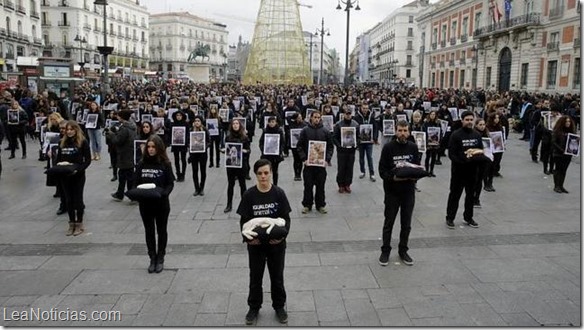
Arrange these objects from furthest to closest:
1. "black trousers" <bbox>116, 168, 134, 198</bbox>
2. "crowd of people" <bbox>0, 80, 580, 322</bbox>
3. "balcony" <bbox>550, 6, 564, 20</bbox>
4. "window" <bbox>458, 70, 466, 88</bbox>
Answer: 1. "window" <bbox>458, 70, 466, 88</bbox>
2. "balcony" <bbox>550, 6, 564, 20</bbox>
3. "black trousers" <bbox>116, 168, 134, 198</bbox>
4. "crowd of people" <bbox>0, 80, 580, 322</bbox>

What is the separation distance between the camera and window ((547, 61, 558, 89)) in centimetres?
3625

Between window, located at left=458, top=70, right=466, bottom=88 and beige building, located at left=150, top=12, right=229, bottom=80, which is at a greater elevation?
beige building, located at left=150, top=12, right=229, bottom=80

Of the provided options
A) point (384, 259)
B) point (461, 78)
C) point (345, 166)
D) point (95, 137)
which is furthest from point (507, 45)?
point (384, 259)

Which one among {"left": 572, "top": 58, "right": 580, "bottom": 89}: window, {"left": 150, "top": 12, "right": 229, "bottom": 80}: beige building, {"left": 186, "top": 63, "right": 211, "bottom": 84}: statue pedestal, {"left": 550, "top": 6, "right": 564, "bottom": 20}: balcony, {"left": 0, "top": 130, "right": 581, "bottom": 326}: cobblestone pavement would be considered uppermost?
{"left": 150, "top": 12, "right": 229, "bottom": 80}: beige building

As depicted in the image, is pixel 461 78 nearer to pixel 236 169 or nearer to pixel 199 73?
pixel 199 73

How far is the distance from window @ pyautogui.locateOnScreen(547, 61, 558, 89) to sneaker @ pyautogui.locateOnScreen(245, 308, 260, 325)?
3762cm

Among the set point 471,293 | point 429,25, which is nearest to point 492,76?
point 429,25

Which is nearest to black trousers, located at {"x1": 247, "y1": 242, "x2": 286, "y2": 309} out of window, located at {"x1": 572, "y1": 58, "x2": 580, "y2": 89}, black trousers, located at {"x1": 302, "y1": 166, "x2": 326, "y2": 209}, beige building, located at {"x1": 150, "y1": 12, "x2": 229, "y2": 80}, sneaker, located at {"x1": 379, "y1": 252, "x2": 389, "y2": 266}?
sneaker, located at {"x1": 379, "y1": 252, "x2": 389, "y2": 266}

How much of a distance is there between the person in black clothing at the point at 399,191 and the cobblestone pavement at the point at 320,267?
8.2 inches

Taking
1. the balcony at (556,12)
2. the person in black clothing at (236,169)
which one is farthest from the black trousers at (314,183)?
the balcony at (556,12)

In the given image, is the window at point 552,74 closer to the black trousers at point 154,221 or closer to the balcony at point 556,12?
the balcony at point 556,12

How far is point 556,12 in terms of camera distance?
119 feet

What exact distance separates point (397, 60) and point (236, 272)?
317 ft

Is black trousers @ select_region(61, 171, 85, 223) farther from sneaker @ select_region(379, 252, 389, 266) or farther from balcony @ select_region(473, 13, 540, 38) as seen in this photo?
A: balcony @ select_region(473, 13, 540, 38)
